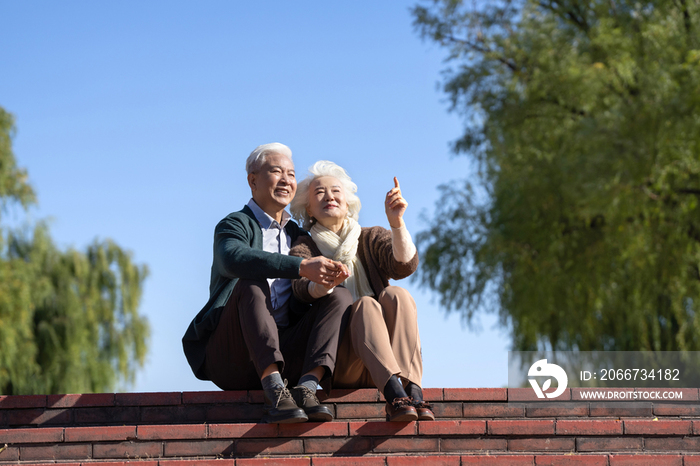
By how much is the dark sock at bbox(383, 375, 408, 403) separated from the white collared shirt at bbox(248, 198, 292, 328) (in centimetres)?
67

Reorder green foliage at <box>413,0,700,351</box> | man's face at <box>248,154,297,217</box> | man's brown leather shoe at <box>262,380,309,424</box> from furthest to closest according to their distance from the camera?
green foliage at <box>413,0,700,351</box> < man's face at <box>248,154,297,217</box> < man's brown leather shoe at <box>262,380,309,424</box>

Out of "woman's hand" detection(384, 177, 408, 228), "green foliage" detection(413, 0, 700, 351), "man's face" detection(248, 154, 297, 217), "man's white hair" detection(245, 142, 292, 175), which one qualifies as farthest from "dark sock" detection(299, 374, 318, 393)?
"green foliage" detection(413, 0, 700, 351)

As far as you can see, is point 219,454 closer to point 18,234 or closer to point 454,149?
point 454,149

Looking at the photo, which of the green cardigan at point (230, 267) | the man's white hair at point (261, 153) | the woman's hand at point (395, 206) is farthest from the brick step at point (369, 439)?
the man's white hair at point (261, 153)

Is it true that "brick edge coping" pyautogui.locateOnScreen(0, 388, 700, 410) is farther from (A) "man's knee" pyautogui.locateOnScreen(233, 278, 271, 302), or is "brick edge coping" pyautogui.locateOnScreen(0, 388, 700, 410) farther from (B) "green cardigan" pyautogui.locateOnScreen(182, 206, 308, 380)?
(A) "man's knee" pyautogui.locateOnScreen(233, 278, 271, 302)

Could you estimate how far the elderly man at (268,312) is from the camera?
10.2ft

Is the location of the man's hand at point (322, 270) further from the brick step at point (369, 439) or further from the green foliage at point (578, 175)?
the green foliage at point (578, 175)

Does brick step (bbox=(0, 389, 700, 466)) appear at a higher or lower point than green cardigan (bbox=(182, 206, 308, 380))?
lower

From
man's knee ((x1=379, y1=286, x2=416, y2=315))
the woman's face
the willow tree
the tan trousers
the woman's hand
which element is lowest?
the tan trousers

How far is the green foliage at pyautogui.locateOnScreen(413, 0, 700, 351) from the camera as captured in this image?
377 inches

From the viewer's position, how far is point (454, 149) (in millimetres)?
12320

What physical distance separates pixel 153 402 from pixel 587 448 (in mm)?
2045

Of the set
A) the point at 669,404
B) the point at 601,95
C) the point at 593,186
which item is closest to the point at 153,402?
the point at 669,404

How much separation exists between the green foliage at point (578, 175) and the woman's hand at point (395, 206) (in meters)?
6.71
